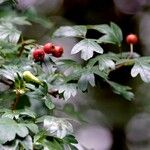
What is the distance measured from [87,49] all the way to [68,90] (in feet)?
0.42

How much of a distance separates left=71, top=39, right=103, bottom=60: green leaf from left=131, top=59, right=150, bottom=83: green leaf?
99 mm

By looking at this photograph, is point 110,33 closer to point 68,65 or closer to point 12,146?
point 68,65

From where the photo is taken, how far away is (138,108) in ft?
8.78

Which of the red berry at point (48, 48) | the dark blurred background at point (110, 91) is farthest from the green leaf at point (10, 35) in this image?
the dark blurred background at point (110, 91)

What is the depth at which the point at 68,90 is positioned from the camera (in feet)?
3.63

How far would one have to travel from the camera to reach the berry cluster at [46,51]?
3.81ft

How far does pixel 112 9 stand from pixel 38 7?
0.44 m

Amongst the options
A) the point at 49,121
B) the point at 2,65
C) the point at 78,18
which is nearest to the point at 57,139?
the point at 49,121

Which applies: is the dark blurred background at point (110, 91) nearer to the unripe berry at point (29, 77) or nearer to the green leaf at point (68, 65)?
the green leaf at point (68, 65)

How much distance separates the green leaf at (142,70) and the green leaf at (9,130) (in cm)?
36

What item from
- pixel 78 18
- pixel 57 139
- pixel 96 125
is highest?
pixel 57 139

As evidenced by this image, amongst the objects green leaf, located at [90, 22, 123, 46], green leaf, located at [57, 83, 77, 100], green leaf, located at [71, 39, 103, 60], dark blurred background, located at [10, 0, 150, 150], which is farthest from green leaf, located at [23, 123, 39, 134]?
dark blurred background, located at [10, 0, 150, 150]

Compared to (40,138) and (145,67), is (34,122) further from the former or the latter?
(145,67)

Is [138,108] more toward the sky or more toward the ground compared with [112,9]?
more toward the ground
